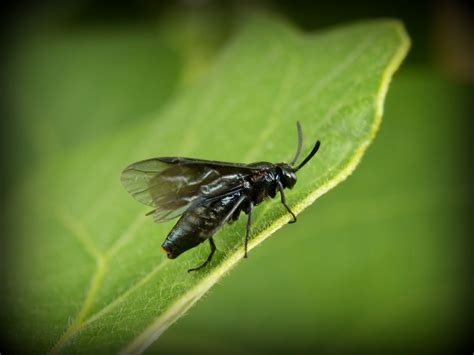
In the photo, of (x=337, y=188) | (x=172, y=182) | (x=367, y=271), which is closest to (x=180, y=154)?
(x=172, y=182)

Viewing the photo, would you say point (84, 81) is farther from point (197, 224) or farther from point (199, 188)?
point (197, 224)

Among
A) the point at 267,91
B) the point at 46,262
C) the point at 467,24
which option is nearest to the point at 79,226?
the point at 46,262

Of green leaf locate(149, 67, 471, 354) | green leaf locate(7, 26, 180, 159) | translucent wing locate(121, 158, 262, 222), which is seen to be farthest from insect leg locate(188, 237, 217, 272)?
green leaf locate(7, 26, 180, 159)

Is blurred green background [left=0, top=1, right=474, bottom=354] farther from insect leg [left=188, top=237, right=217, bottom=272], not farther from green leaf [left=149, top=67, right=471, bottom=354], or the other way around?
insect leg [left=188, top=237, right=217, bottom=272]

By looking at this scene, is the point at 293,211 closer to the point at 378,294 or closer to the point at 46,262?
the point at 378,294

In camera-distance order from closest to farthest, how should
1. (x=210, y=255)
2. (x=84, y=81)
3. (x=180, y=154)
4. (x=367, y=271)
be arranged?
(x=210, y=255), (x=180, y=154), (x=367, y=271), (x=84, y=81)

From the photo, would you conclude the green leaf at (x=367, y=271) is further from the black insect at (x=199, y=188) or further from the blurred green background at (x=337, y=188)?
the black insect at (x=199, y=188)
